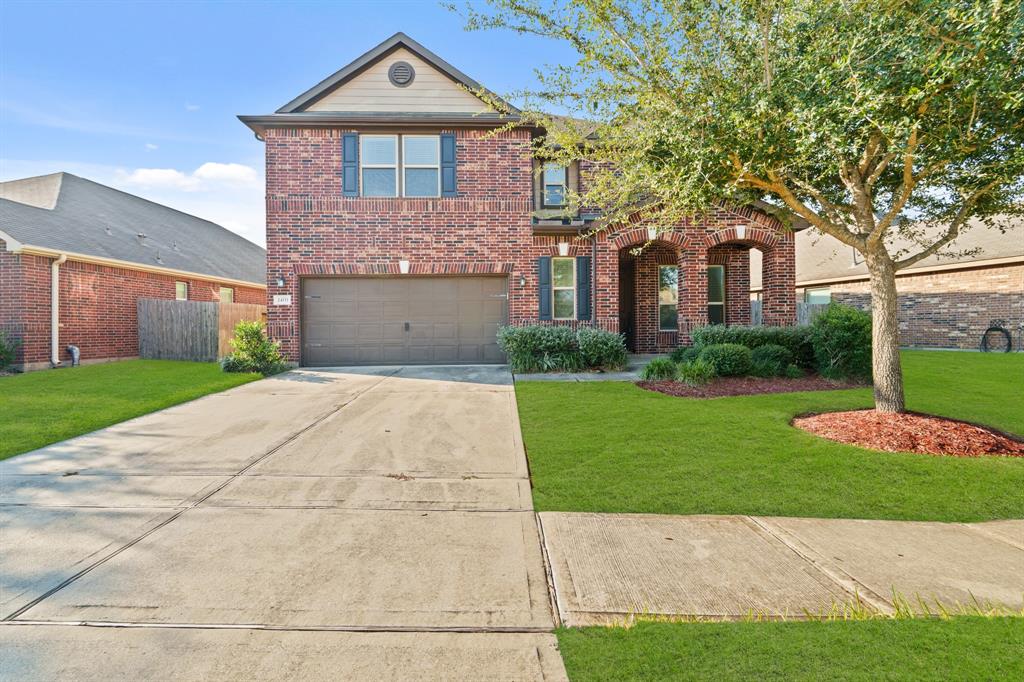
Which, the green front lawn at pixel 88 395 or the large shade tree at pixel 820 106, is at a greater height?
the large shade tree at pixel 820 106

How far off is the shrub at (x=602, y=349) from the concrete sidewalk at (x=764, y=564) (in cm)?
727

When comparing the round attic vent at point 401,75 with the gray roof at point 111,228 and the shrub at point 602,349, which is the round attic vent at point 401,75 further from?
the gray roof at point 111,228

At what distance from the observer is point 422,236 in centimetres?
1237

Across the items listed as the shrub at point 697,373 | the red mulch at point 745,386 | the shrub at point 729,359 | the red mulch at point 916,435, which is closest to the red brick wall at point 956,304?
the red mulch at point 745,386

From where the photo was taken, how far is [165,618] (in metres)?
2.38

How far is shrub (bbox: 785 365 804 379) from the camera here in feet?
31.1

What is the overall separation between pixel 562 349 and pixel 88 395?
8926 millimetres

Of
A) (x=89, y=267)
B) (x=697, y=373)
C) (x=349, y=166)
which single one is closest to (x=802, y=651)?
(x=697, y=373)

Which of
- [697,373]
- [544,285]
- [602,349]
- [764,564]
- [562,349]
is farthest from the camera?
[544,285]

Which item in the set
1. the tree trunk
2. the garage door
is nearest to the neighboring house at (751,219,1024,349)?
the tree trunk

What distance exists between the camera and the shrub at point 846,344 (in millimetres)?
9008

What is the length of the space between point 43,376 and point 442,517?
Result: 40.1 feet

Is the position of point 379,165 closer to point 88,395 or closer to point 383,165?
point 383,165

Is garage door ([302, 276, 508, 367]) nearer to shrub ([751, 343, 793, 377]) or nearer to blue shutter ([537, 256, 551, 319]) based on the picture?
blue shutter ([537, 256, 551, 319])
